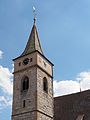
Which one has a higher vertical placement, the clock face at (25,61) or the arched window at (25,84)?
the clock face at (25,61)

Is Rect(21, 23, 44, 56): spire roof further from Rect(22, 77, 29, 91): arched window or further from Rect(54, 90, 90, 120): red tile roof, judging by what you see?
Rect(54, 90, 90, 120): red tile roof

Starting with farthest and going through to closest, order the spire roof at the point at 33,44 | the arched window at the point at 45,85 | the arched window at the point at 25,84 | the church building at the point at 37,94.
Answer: the spire roof at the point at 33,44
the arched window at the point at 45,85
the arched window at the point at 25,84
the church building at the point at 37,94

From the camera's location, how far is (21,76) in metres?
30.4

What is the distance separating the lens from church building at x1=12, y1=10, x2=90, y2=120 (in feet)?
92.0

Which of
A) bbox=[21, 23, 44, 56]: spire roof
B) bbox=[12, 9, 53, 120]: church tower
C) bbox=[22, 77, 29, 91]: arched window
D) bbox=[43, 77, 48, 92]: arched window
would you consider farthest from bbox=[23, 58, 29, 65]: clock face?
bbox=[43, 77, 48, 92]: arched window

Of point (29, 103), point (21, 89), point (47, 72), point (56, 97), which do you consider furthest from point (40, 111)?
point (56, 97)

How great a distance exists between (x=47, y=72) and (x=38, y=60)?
236 cm

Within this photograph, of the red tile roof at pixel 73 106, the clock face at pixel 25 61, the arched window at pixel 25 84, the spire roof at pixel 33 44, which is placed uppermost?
the spire roof at pixel 33 44

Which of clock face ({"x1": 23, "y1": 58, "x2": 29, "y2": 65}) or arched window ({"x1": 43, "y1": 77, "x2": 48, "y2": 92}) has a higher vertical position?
clock face ({"x1": 23, "y1": 58, "x2": 29, "y2": 65})

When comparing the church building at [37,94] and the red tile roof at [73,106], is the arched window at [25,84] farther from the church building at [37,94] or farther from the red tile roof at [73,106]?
the red tile roof at [73,106]

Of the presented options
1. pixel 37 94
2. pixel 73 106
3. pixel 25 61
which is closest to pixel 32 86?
pixel 37 94

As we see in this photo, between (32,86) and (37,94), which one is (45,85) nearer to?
(32,86)

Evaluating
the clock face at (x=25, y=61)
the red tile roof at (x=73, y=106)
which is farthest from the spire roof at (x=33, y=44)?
the red tile roof at (x=73, y=106)

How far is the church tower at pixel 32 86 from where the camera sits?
2783 centimetres
